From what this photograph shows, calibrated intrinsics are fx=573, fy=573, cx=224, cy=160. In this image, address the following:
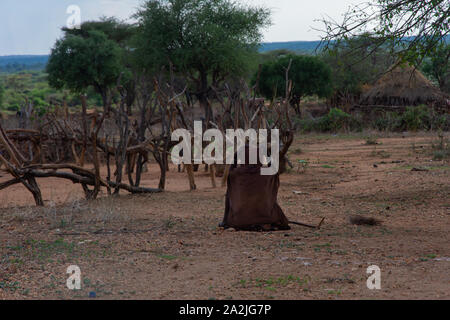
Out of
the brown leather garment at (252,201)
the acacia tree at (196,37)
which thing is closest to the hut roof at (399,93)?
the acacia tree at (196,37)

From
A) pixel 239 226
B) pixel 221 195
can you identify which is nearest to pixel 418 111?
pixel 221 195

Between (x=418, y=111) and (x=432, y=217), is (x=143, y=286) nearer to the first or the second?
(x=432, y=217)

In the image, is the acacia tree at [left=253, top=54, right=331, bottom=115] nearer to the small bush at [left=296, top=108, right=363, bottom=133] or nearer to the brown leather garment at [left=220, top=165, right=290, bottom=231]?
the small bush at [left=296, top=108, right=363, bottom=133]

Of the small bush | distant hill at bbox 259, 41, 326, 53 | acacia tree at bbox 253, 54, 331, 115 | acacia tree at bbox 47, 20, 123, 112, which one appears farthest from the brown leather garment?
acacia tree at bbox 47, 20, 123, 112

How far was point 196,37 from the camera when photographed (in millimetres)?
25578

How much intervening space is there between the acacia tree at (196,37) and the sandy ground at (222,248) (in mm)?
17279

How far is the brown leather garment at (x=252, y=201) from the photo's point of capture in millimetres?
5555

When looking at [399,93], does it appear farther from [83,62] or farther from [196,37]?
[83,62]

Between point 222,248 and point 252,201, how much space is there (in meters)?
0.71

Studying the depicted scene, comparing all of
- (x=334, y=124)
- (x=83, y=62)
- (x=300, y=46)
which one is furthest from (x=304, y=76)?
(x=300, y=46)

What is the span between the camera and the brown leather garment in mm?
5555

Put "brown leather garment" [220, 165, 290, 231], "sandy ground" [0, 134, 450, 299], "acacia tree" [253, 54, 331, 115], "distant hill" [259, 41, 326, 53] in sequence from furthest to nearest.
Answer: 1. "acacia tree" [253, 54, 331, 115]
2. "distant hill" [259, 41, 326, 53]
3. "brown leather garment" [220, 165, 290, 231]
4. "sandy ground" [0, 134, 450, 299]

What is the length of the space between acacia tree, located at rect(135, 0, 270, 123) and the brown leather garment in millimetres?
19546

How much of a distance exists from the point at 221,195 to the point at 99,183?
69.7 inches
